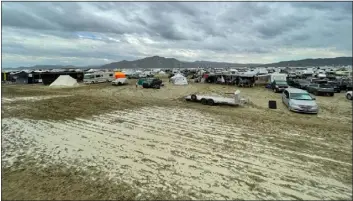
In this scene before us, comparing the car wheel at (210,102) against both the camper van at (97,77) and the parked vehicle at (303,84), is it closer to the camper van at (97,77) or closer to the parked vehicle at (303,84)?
the parked vehicle at (303,84)

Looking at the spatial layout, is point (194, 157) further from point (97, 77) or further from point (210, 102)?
point (97, 77)

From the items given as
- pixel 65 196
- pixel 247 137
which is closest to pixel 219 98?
pixel 247 137

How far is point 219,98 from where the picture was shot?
19250 mm

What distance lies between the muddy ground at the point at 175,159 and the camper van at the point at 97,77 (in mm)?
37147

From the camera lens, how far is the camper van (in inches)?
1877

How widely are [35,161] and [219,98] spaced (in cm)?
1517

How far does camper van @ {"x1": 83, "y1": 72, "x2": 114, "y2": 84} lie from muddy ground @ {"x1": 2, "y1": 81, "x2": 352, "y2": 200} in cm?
3715

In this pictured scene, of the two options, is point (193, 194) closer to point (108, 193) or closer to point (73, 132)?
point (108, 193)

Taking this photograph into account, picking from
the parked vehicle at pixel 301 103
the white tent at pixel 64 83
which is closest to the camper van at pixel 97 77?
the white tent at pixel 64 83

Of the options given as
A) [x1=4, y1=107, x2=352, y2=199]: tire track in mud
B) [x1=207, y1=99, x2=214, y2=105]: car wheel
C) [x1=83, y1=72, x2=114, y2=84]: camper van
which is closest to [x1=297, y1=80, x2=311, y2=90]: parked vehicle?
[x1=207, y1=99, x2=214, y2=105]: car wheel

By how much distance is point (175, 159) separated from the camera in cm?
727

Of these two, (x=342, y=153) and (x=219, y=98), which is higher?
(x=219, y=98)

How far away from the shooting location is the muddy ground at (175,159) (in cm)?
543

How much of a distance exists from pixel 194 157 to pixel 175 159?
70 cm
